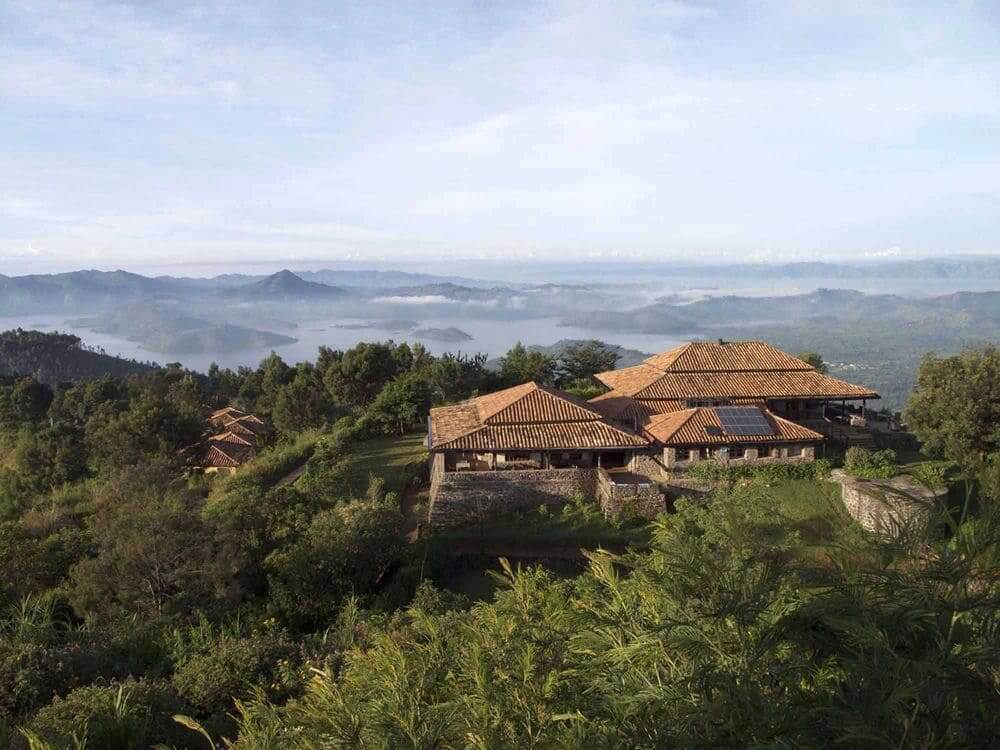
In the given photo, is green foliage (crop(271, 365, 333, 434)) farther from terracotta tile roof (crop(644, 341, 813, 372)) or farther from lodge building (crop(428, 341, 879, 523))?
terracotta tile roof (crop(644, 341, 813, 372))

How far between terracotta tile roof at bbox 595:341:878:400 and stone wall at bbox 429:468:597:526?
6006 millimetres

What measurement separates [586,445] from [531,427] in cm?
183

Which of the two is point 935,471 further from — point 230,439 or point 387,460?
point 230,439

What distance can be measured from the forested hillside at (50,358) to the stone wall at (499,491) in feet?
253

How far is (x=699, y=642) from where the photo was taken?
496 centimetres

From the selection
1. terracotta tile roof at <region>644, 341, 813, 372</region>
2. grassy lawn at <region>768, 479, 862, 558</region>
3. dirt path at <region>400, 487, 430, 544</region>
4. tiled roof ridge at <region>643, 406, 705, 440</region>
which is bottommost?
dirt path at <region>400, 487, 430, 544</region>

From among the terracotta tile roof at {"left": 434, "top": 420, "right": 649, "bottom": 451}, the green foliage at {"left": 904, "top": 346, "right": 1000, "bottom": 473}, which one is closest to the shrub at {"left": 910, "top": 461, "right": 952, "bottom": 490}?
the green foliage at {"left": 904, "top": 346, "right": 1000, "bottom": 473}

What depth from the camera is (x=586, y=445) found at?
19.9 meters

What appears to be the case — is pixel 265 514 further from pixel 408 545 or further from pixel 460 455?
pixel 460 455

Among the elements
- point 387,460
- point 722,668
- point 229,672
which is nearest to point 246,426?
point 387,460

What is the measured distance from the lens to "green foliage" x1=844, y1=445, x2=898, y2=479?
19312 mm

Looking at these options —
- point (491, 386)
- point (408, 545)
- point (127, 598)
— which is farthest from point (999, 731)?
point (491, 386)

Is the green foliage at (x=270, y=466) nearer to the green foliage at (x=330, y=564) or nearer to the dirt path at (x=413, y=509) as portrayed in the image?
the dirt path at (x=413, y=509)

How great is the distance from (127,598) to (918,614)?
48.4 feet
